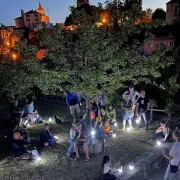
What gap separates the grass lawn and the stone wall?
72 cm

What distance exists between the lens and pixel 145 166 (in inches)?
274

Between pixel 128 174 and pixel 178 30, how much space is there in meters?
33.1

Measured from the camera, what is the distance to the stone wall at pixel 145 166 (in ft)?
21.4

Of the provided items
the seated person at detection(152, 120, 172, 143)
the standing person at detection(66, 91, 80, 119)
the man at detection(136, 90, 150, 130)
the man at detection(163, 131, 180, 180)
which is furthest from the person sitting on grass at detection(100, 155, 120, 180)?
the standing person at detection(66, 91, 80, 119)

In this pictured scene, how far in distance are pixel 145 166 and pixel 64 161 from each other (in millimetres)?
2837

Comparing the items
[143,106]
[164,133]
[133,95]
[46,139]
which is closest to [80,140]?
[46,139]

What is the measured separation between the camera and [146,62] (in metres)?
8.12

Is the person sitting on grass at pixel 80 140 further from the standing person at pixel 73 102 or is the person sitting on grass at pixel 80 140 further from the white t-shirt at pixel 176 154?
the standing person at pixel 73 102

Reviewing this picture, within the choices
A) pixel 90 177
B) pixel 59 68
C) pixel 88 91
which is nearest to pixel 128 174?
pixel 90 177

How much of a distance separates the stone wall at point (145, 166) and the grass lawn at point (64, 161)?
0.72 metres

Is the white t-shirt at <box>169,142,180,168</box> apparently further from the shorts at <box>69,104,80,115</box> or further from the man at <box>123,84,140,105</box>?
the shorts at <box>69,104,80,115</box>

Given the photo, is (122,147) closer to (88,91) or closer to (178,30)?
(88,91)

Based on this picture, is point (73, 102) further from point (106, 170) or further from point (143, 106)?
point (106, 170)

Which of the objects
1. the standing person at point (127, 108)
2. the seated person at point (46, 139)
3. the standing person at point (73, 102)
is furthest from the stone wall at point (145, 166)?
the standing person at point (73, 102)
